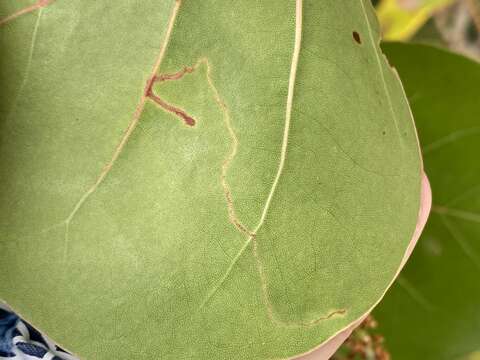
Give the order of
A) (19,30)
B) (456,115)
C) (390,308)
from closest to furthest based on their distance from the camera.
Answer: (19,30), (456,115), (390,308)

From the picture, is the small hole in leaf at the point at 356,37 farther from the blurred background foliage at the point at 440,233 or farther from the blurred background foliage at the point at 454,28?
the blurred background foliage at the point at 454,28

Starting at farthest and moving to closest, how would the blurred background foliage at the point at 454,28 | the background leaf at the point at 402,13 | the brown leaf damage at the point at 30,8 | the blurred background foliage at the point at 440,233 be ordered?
the blurred background foliage at the point at 454,28, the background leaf at the point at 402,13, the blurred background foliage at the point at 440,233, the brown leaf damage at the point at 30,8

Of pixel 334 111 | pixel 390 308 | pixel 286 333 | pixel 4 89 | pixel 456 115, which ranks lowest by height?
pixel 390 308

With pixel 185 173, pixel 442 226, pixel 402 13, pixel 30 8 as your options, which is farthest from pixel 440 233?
pixel 30 8

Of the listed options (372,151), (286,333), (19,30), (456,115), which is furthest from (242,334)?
(456,115)

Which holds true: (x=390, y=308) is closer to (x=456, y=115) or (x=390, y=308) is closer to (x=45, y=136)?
(x=456, y=115)

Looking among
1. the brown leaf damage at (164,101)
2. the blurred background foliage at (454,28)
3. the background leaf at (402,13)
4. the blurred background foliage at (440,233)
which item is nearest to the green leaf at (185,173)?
the brown leaf damage at (164,101)
